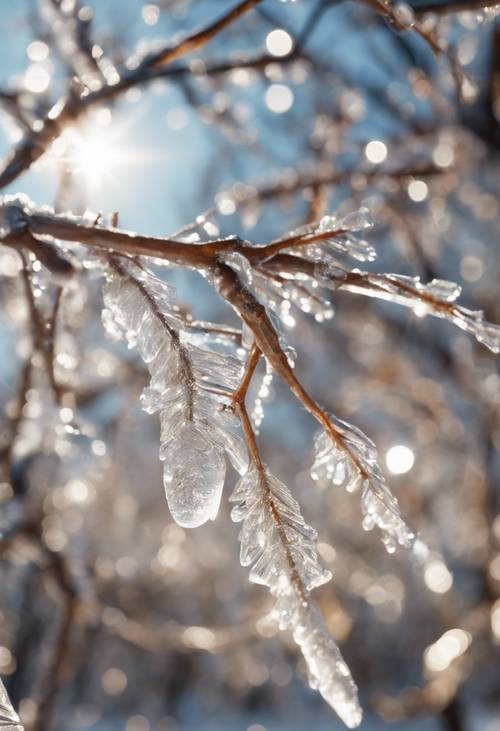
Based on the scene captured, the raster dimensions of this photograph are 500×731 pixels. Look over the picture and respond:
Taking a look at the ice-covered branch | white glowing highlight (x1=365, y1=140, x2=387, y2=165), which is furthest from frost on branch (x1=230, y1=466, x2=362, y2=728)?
white glowing highlight (x1=365, y1=140, x2=387, y2=165)

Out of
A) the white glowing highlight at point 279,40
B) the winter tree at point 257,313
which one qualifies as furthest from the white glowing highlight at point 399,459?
the white glowing highlight at point 279,40

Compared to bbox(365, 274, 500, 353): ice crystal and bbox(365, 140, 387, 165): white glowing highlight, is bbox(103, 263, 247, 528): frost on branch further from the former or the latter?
bbox(365, 140, 387, 165): white glowing highlight

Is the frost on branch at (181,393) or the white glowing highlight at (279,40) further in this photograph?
the white glowing highlight at (279,40)

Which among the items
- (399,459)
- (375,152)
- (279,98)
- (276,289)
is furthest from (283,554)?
(279,98)

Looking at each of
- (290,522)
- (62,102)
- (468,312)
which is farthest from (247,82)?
(290,522)

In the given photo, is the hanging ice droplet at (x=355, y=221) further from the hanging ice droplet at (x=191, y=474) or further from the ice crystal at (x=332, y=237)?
the hanging ice droplet at (x=191, y=474)

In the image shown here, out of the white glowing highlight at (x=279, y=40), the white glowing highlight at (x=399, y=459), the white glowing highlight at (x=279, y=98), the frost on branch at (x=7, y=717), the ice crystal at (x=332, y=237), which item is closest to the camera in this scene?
the frost on branch at (x=7, y=717)

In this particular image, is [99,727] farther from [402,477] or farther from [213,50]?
[213,50]

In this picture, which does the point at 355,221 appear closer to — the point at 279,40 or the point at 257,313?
the point at 257,313
